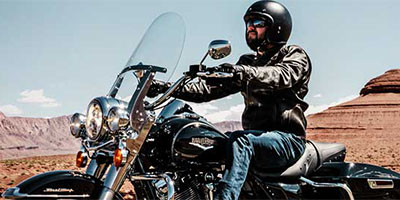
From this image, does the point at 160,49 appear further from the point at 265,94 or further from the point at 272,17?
the point at 272,17

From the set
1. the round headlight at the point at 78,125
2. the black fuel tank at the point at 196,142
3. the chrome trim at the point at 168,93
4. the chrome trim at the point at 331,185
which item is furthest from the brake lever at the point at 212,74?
the chrome trim at the point at 331,185

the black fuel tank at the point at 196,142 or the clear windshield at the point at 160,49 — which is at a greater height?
the clear windshield at the point at 160,49

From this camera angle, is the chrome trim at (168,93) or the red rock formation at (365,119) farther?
the red rock formation at (365,119)

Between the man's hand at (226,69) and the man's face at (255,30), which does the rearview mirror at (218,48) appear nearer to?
the man's hand at (226,69)

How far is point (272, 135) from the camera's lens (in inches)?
160

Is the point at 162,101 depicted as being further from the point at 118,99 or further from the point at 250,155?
the point at 250,155

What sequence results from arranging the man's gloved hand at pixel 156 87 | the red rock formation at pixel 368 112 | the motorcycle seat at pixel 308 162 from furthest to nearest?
the red rock formation at pixel 368 112, the motorcycle seat at pixel 308 162, the man's gloved hand at pixel 156 87

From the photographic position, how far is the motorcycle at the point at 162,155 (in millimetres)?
3363

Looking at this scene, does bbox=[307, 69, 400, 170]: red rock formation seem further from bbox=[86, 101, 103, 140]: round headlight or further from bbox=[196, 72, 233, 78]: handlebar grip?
bbox=[86, 101, 103, 140]: round headlight

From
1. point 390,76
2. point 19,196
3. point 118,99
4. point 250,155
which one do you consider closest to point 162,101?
point 118,99

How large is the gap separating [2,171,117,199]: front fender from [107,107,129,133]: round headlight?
0.39 meters

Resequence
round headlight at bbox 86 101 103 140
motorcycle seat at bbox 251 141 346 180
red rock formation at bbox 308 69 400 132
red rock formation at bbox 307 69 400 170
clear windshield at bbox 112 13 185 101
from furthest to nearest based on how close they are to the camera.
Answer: red rock formation at bbox 308 69 400 132
red rock formation at bbox 307 69 400 170
motorcycle seat at bbox 251 141 346 180
clear windshield at bbox 112 13 185 101
round headlight at bbox 86 101 103 140

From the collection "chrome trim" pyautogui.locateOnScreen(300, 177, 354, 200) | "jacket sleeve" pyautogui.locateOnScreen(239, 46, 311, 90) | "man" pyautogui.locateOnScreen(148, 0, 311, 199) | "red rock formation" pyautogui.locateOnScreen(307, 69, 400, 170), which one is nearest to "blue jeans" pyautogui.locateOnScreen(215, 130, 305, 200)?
"man" pyautogui.locateOnScreen(148, 0, 311, 199)

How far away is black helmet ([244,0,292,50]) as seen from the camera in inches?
178
